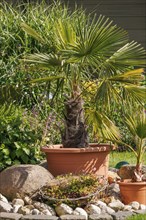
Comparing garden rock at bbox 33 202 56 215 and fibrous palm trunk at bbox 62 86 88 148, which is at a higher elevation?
fibrous palm trunk at bbox 62 86 88 148

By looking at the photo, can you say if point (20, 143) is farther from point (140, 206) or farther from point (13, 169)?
point (140, 206)

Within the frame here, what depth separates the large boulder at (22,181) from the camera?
7.06m

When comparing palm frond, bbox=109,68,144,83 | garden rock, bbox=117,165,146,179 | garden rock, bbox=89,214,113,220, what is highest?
palm frond, bbox=109,68,144,83

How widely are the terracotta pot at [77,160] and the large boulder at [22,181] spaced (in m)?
0.32

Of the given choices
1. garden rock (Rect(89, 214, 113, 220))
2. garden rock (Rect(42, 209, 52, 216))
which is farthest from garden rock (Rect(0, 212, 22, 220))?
garden rock (Rect(89, 214, 113, 220))

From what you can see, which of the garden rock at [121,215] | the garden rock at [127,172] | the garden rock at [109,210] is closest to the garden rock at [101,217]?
the garden rock at [121,215]

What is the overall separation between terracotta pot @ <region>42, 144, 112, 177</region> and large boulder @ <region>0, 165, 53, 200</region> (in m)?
0.32

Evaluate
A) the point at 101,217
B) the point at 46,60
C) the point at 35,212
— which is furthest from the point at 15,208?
the point at 46,60

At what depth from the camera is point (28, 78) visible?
9.70m

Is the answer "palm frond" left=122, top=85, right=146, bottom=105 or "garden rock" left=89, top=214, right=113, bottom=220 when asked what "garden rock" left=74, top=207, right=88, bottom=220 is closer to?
"garden rock" left=89, top=214, right=113, bottom=220

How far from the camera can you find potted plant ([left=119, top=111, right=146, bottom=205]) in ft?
23.2

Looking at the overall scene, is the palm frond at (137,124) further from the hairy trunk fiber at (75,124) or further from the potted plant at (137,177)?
the hairy trunk fiber at (75,124)

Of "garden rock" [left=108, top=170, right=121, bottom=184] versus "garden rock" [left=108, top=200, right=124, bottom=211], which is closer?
"garden rock" [left=108, top=200, right=124, bottom=211]

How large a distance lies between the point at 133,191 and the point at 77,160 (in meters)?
0.73
